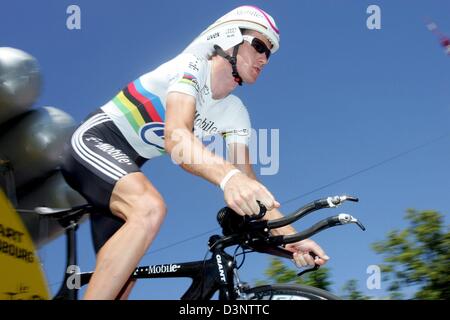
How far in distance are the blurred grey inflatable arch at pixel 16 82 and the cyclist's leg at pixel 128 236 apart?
316cm

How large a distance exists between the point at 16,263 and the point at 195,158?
0.90 meters

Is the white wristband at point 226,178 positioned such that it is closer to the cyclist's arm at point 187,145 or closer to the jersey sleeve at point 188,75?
the cyclist's arm at point 187,145

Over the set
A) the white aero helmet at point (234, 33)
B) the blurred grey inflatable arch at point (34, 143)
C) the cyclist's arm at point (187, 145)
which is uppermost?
the blurred grey inflatable arch at point (34, 143)

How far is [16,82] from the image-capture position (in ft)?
18.9

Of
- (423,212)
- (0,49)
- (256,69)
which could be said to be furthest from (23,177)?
(423,212)

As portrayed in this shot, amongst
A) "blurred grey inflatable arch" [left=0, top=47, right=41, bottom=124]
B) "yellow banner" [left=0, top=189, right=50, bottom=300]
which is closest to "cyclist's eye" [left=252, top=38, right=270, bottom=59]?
"yellow banner" [left=0, top=189, right=50, bottom=300]

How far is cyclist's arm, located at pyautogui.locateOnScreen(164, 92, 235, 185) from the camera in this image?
2.72 metres

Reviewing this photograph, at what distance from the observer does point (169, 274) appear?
9.78 feet

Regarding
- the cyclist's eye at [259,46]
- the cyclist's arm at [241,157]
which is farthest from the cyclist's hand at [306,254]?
the cyclist's eye at [259,46]

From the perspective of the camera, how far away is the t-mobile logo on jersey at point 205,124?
3.62 meters

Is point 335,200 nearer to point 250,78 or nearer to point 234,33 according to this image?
point 250,78

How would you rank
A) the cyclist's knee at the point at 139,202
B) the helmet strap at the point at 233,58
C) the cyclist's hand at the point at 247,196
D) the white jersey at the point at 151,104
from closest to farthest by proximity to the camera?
1. the cyclist's hand at the point at 247,196
2. the cyclist's knee at the point at 139,202
3. the white jersey at the point at 151,104
4. the helmet strap at the point at 233,58

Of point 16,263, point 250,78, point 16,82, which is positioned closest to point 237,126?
point 250,78
